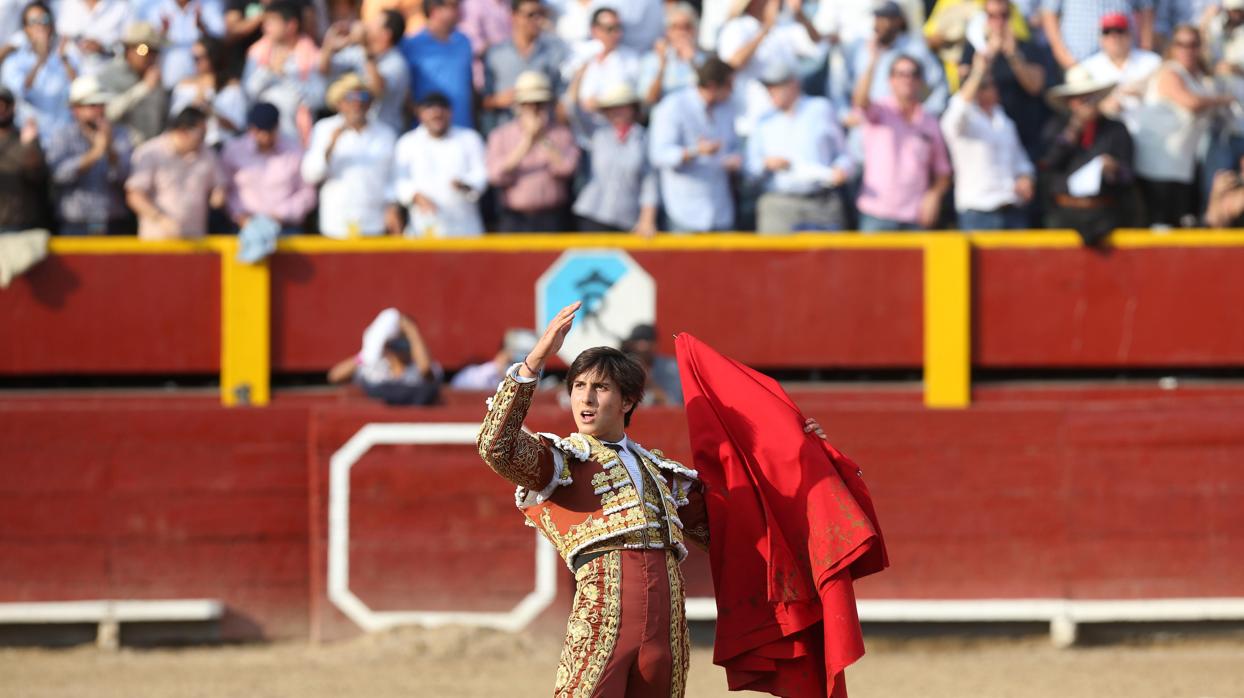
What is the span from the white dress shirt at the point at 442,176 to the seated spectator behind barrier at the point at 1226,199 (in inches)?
126

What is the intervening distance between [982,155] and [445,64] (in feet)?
7.72

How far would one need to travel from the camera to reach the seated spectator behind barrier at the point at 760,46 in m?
7.95

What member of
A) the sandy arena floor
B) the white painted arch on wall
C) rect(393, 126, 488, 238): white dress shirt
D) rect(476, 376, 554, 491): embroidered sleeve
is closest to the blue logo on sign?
rect(393, 126, 488, 238): white dress shirt

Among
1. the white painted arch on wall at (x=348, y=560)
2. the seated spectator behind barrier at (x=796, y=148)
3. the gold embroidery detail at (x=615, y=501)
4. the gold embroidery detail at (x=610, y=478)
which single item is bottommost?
the white painted arch on wall at (x=348, y=560)

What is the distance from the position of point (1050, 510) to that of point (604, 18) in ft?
9.30

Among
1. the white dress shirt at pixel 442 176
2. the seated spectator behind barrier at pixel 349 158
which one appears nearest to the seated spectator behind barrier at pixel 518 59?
the white dress shirt at pixel 442 176

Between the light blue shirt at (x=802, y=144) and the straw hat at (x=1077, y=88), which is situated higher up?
the straw hat at (x=1077, y=88)

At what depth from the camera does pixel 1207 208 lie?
8.05m

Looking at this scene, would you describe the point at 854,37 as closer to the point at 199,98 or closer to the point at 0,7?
the point at 199,98

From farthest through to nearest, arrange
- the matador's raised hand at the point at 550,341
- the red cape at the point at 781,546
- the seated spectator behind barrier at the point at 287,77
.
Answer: the seated spectator behind barrier at the point at 287,77 < the red cape at the point at 781,546 < the matador's raised hand at the point at 550,341

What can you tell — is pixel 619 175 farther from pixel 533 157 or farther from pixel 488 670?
pixel 488 670

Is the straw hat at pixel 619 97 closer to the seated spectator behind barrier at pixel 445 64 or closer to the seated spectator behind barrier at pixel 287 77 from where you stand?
the seated spectator behind barrier at pixel 445 64

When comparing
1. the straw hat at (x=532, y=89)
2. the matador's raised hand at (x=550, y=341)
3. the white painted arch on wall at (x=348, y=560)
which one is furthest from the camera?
the straw hat at (x=532, y=89)

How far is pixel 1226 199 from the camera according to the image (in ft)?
26.1
